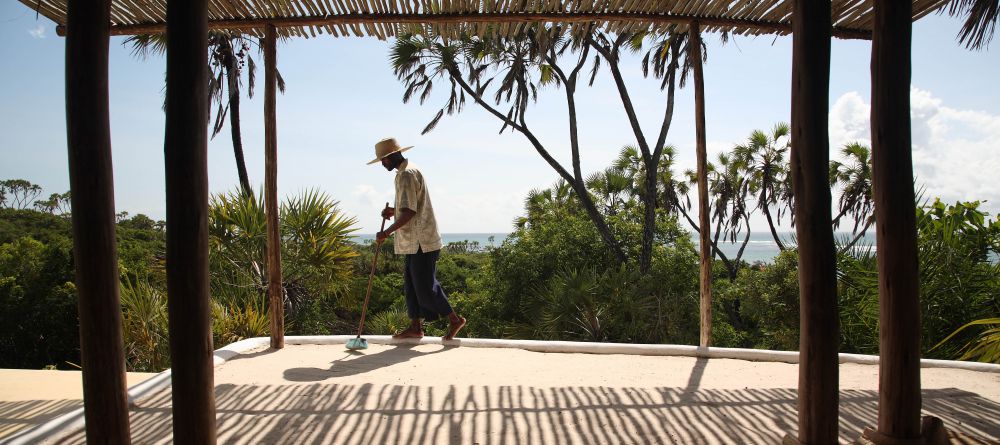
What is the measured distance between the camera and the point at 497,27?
4.22m

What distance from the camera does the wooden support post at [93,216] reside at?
1.93 meters

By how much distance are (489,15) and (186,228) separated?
8.02ft

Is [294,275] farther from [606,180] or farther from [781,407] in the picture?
[606,180]

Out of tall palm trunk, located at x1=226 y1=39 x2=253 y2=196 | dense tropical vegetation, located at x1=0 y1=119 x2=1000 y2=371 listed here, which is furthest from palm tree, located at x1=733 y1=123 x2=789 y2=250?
tall palm trunk, located at x1=226 y1=39 x2=253 y2=196

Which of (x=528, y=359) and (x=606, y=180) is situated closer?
(x=528, y=359)

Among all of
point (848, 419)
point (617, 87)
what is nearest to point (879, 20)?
point (848, 419)

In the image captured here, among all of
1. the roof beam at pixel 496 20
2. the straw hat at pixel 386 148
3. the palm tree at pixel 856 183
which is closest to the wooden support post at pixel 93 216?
the roof beam at pixel 496 20

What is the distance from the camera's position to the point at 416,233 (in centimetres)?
440

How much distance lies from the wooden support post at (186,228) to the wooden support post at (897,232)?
231 centimetres

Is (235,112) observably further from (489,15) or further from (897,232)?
(897,232)

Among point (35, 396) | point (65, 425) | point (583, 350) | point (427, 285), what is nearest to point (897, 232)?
point (583, 350)

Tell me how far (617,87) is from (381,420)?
13.9 meters

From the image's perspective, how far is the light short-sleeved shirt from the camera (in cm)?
436

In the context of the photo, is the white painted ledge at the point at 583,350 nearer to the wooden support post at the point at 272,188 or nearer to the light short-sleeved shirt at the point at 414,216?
the wooden support post at the point at 272,188
